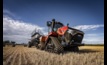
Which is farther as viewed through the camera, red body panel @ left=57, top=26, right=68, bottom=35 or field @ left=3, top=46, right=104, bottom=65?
red body panel @ left=57, top=26, right=68, bottom=35

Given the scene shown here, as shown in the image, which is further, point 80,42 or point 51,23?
point 51,23

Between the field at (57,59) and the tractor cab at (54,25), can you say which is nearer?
the field at (57,59)

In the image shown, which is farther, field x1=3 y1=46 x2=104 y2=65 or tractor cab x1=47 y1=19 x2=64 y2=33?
tractor cab x1=47 y1=19 x2=64 y2=33

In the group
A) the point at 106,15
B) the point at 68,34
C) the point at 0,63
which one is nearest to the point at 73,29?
the point at 68,34

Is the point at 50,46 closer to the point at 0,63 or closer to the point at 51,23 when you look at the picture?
the point at 51,23

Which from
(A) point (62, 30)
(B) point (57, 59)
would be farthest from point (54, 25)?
(B) point (57, 59)

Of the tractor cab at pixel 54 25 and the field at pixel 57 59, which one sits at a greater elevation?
the tractor cab at pixel 54 25

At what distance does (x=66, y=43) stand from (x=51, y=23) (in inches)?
108

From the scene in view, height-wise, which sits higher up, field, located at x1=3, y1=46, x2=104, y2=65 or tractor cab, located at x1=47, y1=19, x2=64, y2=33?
tractor cab, located at x1=47, y1=19, x2=64, y2=33

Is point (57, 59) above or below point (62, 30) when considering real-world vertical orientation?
below

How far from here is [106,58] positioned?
17.1 feet

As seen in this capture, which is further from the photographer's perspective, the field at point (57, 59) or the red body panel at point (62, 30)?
the red body panel at point (62, 30)

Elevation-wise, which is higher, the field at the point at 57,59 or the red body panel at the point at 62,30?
the red body panel at the point at 62,30

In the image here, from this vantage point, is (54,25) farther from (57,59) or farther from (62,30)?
(57,59)
